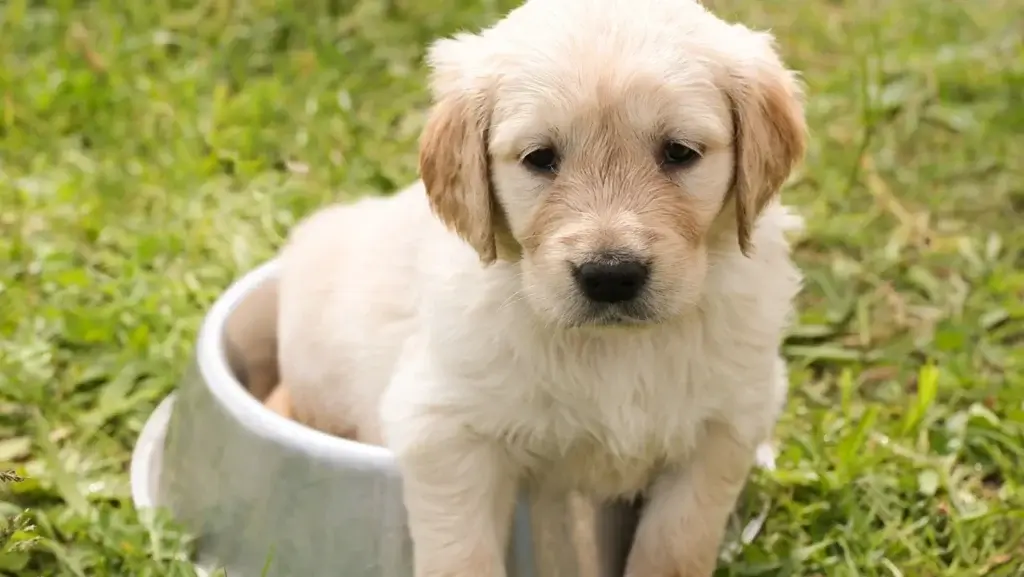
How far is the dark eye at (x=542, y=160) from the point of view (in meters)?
1.99

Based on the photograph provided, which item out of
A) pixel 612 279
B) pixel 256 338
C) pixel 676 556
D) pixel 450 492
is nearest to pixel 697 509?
pixel 676 556

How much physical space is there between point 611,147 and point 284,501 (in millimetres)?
1062

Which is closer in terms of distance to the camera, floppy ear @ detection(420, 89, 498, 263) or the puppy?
the puppy

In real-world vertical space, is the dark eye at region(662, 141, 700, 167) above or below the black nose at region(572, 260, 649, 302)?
above

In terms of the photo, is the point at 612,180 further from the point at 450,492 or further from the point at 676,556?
the point at 676,556

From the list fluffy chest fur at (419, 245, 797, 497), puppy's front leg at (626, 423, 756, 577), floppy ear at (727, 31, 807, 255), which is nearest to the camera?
floppy ear at (727, 31, 807, 255)

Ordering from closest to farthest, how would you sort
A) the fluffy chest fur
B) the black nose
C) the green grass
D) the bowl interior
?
the black nose < the fluffy chest fur < the green grass < the bowl interior

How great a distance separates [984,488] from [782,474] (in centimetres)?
53

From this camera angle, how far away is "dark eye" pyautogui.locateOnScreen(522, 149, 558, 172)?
1993mm

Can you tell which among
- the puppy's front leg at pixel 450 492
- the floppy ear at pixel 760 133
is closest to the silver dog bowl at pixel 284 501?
the puppy's front leg at pixel 450 492

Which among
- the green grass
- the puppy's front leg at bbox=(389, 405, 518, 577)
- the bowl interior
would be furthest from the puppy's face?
the bowl interior

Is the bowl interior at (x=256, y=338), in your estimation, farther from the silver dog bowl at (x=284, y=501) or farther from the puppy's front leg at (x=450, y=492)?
the puppy's front leg at (x=450, y=492)

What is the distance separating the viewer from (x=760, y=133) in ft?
6.67

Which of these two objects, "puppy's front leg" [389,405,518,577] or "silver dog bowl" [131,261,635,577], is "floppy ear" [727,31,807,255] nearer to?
"puppy's front leg" [389,405,518,577]
